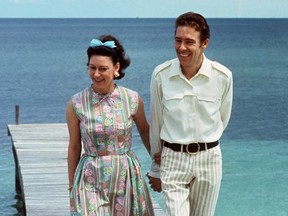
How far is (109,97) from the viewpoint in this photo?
13.4 feet

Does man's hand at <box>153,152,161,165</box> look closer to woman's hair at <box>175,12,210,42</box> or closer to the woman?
the woman

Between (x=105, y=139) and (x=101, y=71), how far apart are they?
345 mm

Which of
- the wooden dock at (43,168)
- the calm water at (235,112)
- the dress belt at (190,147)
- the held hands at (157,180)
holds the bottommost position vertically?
the calm water at (235,112)

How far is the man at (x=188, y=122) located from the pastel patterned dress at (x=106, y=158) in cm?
15

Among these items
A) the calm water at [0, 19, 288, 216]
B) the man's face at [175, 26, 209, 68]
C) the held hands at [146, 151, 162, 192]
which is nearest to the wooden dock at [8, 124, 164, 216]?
the calm water at [0, 19, 288, 216]

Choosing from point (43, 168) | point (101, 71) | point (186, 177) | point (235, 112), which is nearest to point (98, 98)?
point (101, 71)

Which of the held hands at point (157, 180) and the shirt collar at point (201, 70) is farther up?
the shirt collar at point (201, 70)

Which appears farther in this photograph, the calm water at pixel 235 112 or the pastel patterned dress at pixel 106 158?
the calm water at pixel 235 112

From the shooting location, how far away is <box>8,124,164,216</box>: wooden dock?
7.00 metres

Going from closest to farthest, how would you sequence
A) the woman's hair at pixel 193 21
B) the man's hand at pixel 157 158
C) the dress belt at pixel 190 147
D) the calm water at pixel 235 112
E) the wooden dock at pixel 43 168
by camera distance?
the woman's hair at pixel 193 21 → the dress belt at pixel 190 147 → the man's hand at pixel 157 158 → the wooden dock at pixel 43 168 → the calm water at pixel 235 112

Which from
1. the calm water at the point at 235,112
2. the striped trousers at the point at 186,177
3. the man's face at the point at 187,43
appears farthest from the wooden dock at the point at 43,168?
the man's face at the point at 187,43

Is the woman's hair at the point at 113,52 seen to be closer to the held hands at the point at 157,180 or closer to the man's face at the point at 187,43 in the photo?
the man's face at the point at 187,43

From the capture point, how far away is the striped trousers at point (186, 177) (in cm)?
404

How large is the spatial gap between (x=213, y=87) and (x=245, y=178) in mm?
10012
